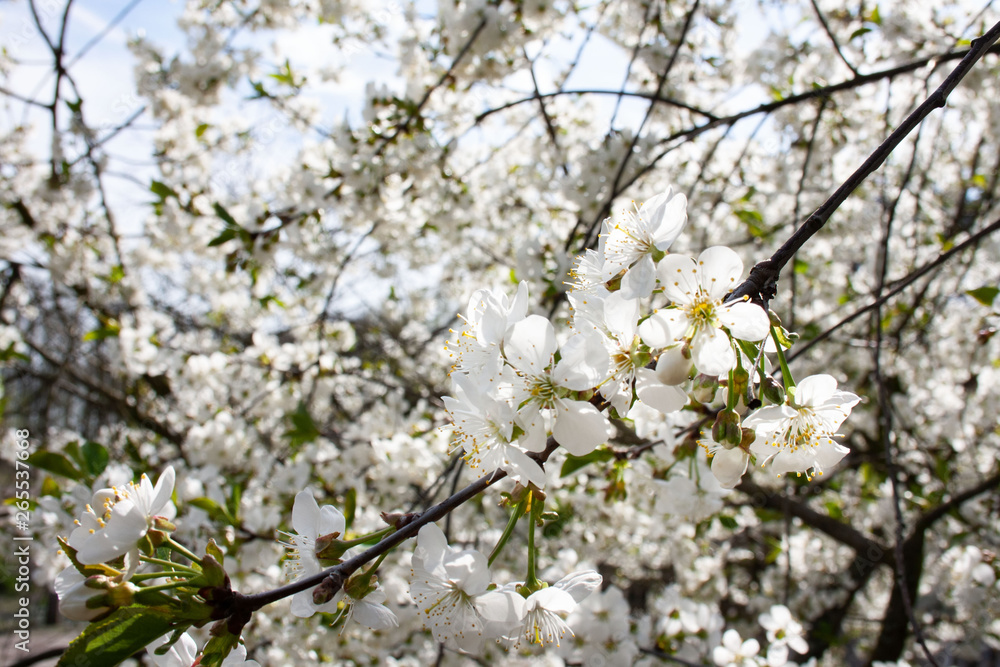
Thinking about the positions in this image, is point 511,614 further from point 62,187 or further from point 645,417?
point 62,187

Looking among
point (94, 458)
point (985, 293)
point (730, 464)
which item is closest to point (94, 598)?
point (730, 464)

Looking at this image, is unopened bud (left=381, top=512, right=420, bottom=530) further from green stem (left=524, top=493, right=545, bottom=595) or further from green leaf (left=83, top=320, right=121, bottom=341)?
green leaf (left=83, top=320, right=121, bottom=341)

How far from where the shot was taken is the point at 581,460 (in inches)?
46.5

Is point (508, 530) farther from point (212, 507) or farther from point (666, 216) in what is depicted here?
point (212, 507)

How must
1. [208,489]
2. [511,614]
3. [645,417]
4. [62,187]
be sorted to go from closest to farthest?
[511,614], [645,417], [208,489], [62,187]

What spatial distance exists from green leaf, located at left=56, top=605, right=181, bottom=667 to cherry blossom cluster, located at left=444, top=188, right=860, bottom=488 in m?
0.46

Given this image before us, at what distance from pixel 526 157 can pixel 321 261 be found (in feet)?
7.30

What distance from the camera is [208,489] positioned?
2.29 metres

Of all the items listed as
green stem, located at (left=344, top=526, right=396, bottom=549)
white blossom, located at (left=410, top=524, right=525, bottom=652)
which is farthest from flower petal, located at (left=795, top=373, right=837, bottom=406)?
green stem, located at (left=344, top=526, right=396, bottom=549)

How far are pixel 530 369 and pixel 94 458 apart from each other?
5.19 ft

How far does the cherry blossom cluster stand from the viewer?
741 millimetres

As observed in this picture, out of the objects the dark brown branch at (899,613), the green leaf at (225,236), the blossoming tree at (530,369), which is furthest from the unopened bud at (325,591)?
the dark brown branch at (899,613)

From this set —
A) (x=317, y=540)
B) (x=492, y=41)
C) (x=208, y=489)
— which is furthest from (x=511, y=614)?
(x=492, y=41)

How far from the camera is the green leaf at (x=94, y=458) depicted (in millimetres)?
1674
